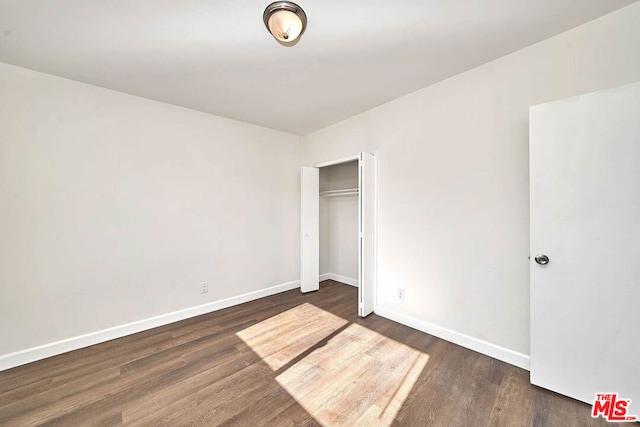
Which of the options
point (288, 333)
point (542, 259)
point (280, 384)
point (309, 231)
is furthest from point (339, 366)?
point (309, 231)

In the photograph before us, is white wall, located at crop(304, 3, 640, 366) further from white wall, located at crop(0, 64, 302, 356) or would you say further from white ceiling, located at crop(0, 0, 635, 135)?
white wall, located at crop(0, 64, 302, 356)

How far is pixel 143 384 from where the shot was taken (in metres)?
1.84

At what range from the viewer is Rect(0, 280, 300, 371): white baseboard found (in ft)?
6.88

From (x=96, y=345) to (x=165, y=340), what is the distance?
0.64m

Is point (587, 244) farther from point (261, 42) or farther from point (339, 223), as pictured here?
point (339, 223)

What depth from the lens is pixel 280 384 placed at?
1.81m

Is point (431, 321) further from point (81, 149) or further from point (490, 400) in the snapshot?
point (81, 149)

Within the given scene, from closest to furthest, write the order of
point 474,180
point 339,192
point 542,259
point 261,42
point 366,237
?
point 542,259
point 261,42
point 474,180
point 366,237
point 339,192

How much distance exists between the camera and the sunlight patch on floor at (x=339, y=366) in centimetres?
159

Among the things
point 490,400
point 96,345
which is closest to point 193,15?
point 96,345

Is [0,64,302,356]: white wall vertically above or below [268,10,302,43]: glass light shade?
below

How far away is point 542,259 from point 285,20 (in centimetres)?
240

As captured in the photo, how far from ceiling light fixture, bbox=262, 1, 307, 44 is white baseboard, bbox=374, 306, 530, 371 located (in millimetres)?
2846

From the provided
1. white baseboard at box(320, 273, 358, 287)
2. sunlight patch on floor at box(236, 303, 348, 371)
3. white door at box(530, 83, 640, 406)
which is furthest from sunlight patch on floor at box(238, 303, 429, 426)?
white baseboard at box(320, 273, 358, 287)
